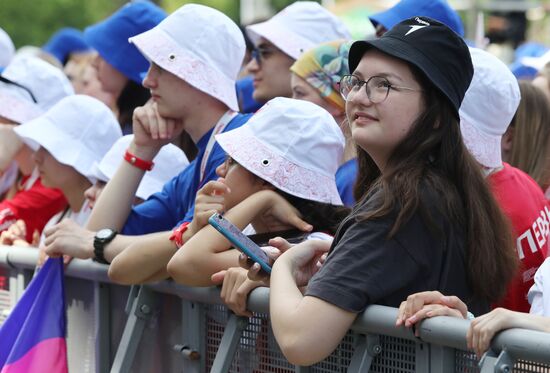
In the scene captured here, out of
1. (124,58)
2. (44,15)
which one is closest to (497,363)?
(124,58)

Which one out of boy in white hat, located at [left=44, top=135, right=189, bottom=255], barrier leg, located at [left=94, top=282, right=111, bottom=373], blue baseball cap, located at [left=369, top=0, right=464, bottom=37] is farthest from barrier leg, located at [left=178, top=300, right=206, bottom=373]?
blue baseball cap, located at [left=369, top=0, right=464, bottom=37]

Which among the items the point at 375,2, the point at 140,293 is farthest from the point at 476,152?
the point at 375,2

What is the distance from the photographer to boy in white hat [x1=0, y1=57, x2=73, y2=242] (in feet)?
22.7

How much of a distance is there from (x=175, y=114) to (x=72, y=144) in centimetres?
119

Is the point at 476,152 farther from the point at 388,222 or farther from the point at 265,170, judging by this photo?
the point at 388,222

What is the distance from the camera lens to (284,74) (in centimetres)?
643

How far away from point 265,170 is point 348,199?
2.23 ft

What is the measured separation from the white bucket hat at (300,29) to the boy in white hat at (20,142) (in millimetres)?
1606

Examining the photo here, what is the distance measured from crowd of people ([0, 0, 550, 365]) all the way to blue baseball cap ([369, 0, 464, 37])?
2 centimetres

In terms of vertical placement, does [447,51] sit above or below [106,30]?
above

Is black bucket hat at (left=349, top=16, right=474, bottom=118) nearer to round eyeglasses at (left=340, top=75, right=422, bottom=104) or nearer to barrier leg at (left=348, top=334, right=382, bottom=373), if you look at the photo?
round eyeglasses at (left=340, top=75, right=422, bottom=104)

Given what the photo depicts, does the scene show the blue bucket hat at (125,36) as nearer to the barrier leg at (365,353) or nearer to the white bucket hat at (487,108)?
the white bucket hat at (487,108)

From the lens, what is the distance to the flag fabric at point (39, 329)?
509 cm

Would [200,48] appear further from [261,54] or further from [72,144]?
[72,144]
